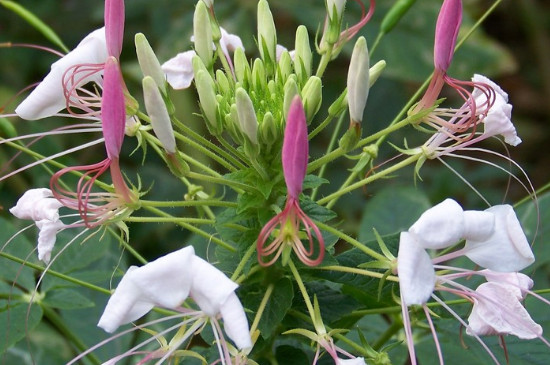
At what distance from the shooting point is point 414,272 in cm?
90

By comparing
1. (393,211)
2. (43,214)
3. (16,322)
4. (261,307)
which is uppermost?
(43,214)

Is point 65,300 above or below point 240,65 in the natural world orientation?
below

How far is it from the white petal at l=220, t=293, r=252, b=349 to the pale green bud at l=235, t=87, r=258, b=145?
254 mm

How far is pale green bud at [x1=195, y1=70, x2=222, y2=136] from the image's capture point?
3.57 ft

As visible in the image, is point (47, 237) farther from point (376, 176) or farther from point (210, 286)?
point (376, 176)

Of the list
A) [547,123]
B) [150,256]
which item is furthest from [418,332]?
[547,123]

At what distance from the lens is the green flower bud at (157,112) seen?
3.19 feet

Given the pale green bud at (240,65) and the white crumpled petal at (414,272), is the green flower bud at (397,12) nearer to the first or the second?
the pale green bud at (240,65)

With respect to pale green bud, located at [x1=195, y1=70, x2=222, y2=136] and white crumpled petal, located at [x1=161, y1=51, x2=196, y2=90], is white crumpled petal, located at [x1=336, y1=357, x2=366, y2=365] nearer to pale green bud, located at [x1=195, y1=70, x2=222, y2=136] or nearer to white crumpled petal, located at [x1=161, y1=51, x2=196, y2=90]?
pale green bud, located at [x1=195, y1=70, x2=222, y2=136]

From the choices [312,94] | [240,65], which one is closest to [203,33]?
[240,65]

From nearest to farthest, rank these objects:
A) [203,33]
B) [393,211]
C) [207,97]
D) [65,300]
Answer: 1. [207,97]
2. [203,33]
3. [65,300]
4. [393,211]

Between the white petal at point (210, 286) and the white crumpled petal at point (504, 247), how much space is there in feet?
1.07

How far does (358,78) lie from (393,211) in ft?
2.52

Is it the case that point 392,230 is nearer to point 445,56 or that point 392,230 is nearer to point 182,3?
point 445,56
